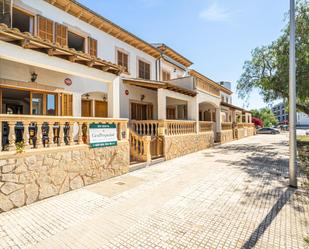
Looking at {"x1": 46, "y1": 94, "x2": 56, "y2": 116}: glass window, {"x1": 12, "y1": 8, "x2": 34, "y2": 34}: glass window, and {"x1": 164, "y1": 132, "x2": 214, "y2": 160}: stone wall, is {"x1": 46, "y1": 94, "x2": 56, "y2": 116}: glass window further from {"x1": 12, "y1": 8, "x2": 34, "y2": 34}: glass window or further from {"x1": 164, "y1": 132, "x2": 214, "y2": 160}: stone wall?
{"x1": 164, "y1": 132, "x2": 214, "y2": 160}: stone wall

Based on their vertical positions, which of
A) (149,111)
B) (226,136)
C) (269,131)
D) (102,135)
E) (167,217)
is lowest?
(167,217)

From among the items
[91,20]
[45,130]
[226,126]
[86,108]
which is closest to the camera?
[45,130]

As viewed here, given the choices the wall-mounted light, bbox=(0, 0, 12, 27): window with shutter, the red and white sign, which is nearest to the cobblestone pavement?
the wall-mounted light

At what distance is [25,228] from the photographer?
399 cm

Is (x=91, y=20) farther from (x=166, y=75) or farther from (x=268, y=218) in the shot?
(x=268, y=218)

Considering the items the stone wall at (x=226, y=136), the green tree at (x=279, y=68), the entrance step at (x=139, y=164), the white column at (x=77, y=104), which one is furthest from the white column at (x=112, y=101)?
the stone wall at (x=226, y=136)

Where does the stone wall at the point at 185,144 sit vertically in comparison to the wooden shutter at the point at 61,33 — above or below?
below

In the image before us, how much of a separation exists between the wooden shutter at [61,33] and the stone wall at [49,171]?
5.58 meters

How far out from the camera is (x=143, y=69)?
14422 millimetres

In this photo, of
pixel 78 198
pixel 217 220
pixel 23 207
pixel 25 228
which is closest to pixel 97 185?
pixel 78 198

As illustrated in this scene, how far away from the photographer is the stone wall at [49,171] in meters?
4.76

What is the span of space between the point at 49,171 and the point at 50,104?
14.9ft

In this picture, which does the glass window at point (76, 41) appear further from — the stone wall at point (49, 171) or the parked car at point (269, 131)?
the parked car at point (269, 131)

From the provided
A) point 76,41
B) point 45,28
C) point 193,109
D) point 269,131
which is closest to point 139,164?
point 193,109
